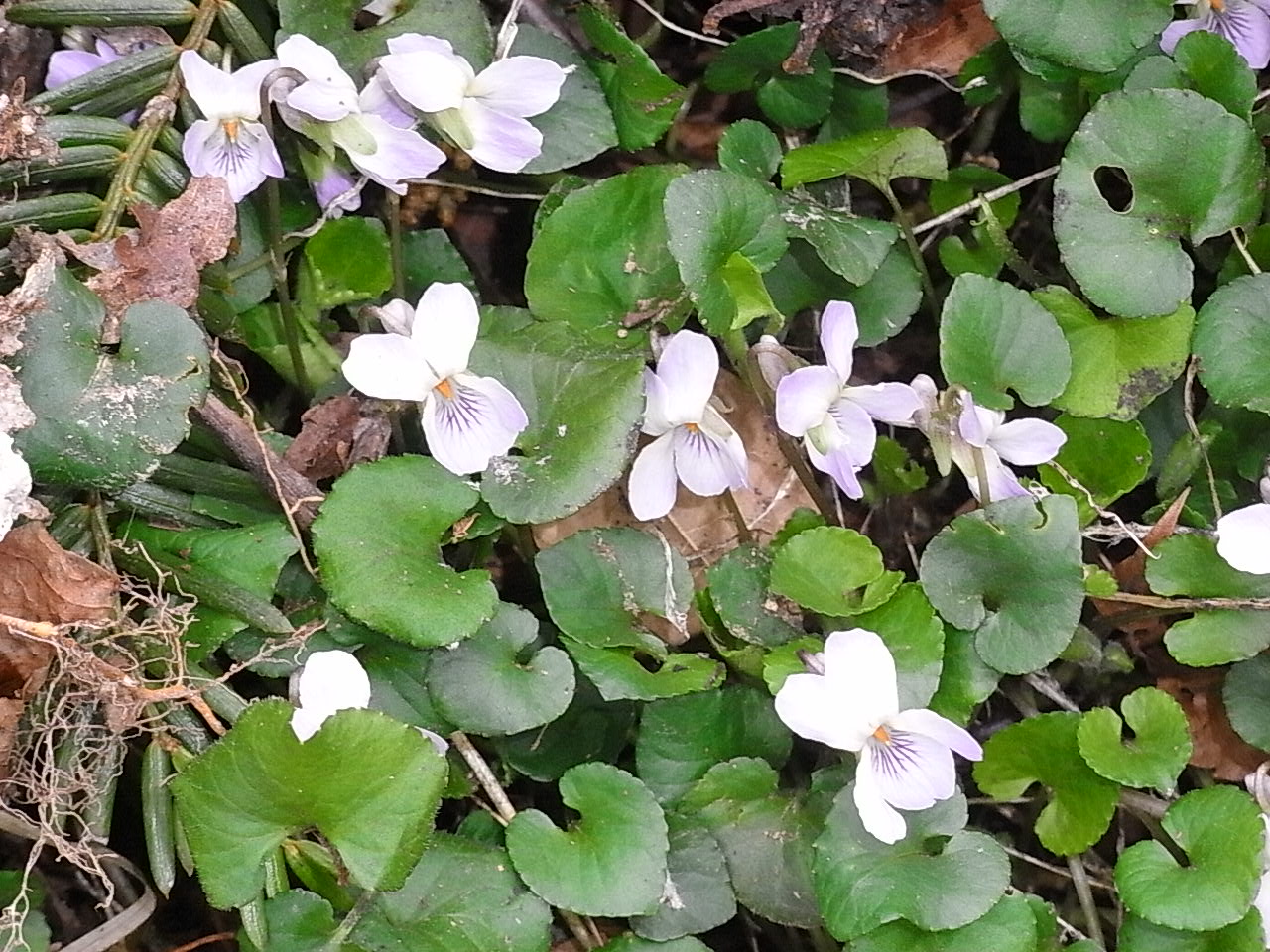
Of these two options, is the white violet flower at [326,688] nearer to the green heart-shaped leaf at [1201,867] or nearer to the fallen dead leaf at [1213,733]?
the green heart-shaped leaf at [1201,867]

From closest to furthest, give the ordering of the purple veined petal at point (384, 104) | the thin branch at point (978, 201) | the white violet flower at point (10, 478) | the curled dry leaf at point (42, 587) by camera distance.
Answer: the white violet flower at point (10, 478)
the curled dry leaf at point (42, 587)
the purple veined petal at point (384, 104)
the thin branch at point (978, 201)

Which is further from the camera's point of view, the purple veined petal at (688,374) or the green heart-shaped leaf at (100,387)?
the purple veined petal at (688,374)

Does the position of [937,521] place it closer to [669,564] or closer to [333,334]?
[669,564]

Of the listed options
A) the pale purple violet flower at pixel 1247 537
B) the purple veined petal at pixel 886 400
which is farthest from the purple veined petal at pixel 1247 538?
the purple veined petal at pixel 886 400

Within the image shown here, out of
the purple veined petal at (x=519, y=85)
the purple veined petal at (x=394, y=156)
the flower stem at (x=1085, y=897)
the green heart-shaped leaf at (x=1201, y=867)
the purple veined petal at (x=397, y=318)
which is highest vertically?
the purple veined petal at (x=519, y=85)

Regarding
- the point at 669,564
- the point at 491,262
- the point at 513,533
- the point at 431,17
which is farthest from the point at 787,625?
the point at 431,17

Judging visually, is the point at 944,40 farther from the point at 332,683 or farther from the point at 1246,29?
the point at 332,683

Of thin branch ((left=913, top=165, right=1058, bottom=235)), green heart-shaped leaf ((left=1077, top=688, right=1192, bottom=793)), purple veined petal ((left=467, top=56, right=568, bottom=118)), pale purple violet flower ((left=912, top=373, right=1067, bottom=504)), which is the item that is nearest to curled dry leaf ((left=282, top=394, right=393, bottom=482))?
purple veined petal ((left=467, top=56, right=568, bottom=118))
